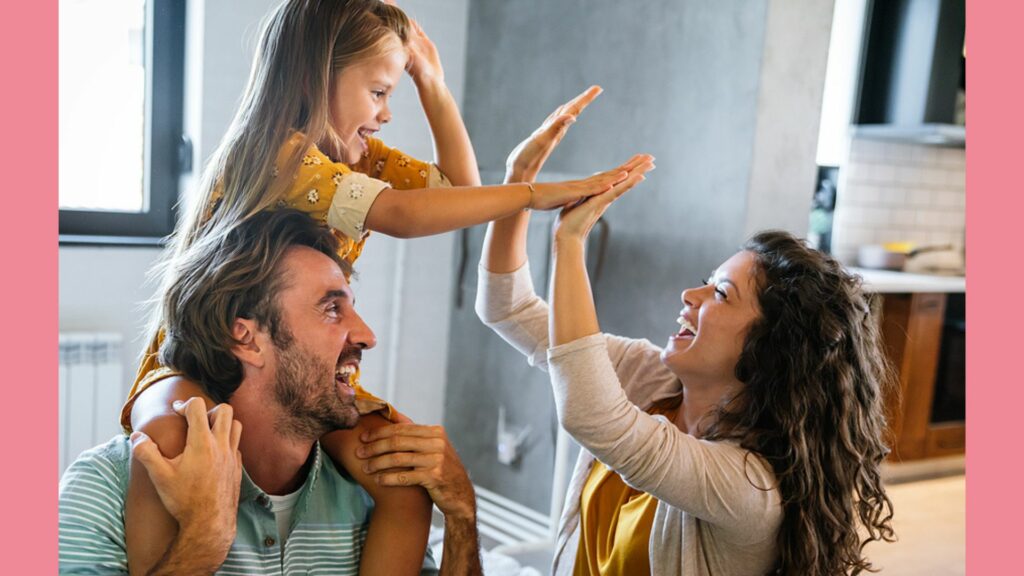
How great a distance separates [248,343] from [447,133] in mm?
434

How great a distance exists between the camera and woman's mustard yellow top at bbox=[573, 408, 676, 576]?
1.35 metres

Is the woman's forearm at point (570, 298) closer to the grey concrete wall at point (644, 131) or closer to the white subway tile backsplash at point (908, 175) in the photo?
the grey concrete wall at point (644, 131)

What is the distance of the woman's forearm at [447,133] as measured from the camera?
1.28 meters

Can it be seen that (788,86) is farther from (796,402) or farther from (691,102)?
(796,402)

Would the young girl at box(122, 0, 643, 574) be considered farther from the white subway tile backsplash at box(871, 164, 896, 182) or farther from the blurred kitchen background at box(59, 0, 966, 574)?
the white subway tile backsplash at box(871, 164, 896, 182)

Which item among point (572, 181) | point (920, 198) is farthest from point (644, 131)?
point (920, 198)

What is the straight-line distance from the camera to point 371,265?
8.66 ft

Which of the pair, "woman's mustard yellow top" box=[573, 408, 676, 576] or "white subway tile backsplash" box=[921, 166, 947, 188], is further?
"white subway tile backsplash" box=[921, 166, 947, 188]

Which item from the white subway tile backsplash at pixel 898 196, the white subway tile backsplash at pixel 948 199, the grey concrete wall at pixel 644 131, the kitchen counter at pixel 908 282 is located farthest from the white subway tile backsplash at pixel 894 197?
the grey concrete wall at pixel 644 131

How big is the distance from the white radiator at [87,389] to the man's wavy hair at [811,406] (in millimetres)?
1750

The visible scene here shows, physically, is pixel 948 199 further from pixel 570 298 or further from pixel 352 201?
pixel 352 201

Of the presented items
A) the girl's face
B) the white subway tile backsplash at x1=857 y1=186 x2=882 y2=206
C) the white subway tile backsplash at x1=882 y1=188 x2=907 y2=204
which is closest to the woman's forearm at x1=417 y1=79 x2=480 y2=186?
the girl's face

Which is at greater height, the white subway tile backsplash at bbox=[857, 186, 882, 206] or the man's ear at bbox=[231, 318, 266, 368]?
Answer: the white subway tile backsplash at bbox=[857, 186, 882, 206]

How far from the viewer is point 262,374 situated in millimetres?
1091
